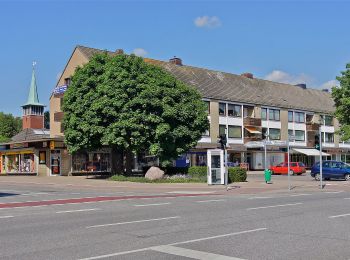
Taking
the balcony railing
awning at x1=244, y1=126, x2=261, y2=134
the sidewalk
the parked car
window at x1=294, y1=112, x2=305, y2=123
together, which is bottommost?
the sidewalk

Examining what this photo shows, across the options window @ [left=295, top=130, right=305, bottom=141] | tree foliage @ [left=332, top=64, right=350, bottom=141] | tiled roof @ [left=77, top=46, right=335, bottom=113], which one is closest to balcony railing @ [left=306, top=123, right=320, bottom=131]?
window @ [left=295, top=130, right=305, bottom=141]

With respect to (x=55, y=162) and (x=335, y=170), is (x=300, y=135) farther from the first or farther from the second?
(x=55, y=162)

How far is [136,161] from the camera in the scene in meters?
51.1

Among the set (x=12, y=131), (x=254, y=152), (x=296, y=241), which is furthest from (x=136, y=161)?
(x=12, y=131)

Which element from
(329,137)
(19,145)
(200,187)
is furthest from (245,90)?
(200,187)

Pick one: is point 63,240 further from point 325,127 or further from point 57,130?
point 325,127

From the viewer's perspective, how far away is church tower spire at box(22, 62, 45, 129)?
78.7 metres

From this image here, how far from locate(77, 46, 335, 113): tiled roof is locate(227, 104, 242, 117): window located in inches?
33.8

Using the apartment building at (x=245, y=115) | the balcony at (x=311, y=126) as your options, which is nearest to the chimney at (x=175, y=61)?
the apartment building at (x=245, y=115)

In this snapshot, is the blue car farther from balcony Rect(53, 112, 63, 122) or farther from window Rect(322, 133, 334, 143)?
window Rect(322, 133, 334, 143)

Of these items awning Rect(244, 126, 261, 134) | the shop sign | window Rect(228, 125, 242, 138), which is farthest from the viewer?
awning Rect(244, 126, 261, 134)

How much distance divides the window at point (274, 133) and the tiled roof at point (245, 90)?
3.38 meters

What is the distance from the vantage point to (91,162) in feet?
164

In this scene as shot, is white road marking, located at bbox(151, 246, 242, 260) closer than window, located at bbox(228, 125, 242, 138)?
Yes
